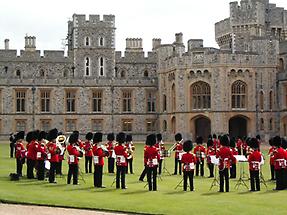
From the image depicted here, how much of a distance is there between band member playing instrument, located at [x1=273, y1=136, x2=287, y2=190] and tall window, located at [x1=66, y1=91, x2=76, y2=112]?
117 ft

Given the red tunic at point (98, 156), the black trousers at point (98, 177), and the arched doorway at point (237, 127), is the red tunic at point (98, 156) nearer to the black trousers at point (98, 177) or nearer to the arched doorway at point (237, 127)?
the black trousers at point (98, 177)

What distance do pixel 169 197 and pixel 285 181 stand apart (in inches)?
160

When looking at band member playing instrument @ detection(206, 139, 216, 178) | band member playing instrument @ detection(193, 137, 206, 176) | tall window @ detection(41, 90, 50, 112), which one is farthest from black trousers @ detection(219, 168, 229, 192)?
tall window @ detection(41, 90, 50, 112)

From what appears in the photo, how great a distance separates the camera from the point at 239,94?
147 ft

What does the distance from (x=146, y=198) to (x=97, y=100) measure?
37.4m

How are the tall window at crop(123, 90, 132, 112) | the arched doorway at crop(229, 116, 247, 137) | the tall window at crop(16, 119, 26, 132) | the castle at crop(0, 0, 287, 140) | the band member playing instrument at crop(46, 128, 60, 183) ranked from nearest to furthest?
1. the band member playing instrument at crop(46, 128, 60, 183)
2. the castle at crop(0, 0, 287, 140)
3. the arched doorway at crop(229, 116, 247, 137)
4. the tall window at crop(16, 119, 26, 132)
5. the tall window at crop(123, 90, 132, 112)

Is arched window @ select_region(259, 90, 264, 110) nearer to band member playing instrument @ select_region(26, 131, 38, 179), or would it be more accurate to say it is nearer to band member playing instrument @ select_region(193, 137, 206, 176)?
band member playing instrument @ select_region(193, 137, 206, 176)

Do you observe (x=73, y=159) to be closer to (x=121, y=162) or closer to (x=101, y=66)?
(x=121, y=162)

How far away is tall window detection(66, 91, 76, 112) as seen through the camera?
5116cm

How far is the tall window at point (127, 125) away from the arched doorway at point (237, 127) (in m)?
9.66

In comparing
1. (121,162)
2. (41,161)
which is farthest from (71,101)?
(121,162)

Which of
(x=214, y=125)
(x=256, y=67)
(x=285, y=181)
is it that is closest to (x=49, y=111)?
(x=214, y=125)

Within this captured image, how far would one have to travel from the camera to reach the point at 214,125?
1746 inches

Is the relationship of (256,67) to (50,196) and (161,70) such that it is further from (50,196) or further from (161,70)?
(50,196)
